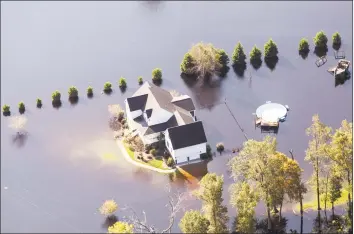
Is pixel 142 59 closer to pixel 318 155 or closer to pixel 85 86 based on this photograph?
pixel 85 86

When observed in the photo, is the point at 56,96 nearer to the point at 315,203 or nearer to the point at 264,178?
the point at 264,178

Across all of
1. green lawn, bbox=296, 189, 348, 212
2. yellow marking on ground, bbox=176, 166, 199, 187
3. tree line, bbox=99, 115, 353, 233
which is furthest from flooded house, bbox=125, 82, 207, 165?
green lawn, bbox=296, 189, 348, 212

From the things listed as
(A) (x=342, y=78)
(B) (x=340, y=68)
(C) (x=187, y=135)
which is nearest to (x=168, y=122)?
(C) (x=187, y=135)

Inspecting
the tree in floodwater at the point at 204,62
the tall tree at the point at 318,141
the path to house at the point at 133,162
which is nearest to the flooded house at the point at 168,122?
the path to house at the point at 133,162

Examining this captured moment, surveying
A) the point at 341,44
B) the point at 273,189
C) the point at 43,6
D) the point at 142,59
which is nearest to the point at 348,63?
the point at 341,44

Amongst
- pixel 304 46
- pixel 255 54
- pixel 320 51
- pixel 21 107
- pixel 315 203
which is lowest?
pixel 315 203

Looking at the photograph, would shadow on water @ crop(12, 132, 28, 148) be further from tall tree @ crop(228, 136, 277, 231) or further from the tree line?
tall tree @ crop(228, 136, 277, 231)
